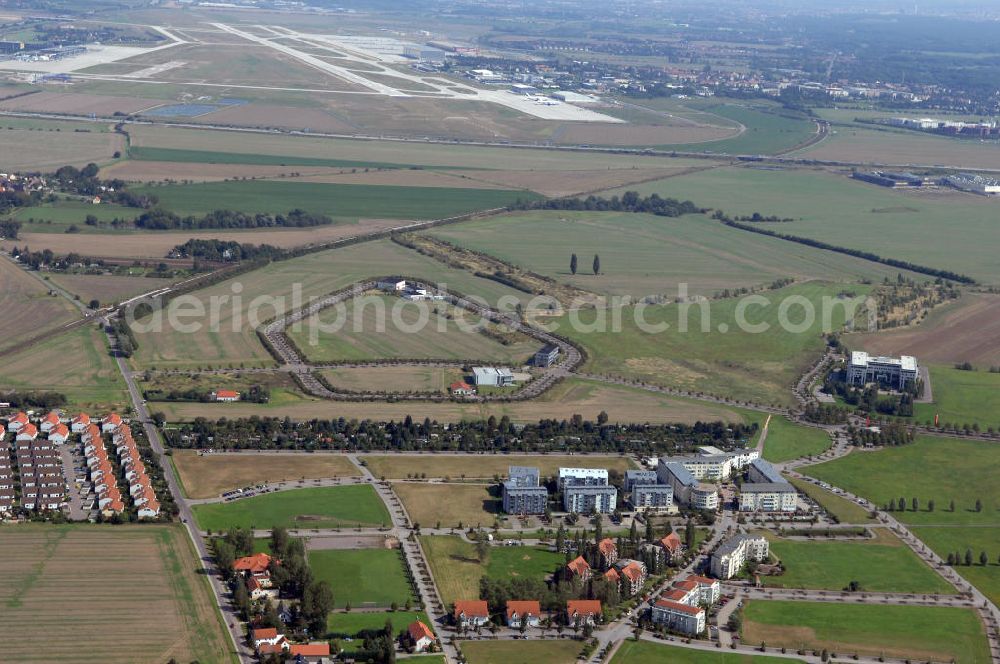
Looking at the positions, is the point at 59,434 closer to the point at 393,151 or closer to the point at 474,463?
the point at 474,463

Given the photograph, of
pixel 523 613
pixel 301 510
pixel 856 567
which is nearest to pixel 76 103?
pixel 301 510

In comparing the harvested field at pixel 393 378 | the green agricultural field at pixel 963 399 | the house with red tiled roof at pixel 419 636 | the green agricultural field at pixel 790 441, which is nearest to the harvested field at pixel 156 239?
the harvested field at pixel 393 378

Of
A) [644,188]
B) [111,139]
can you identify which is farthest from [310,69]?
[644,188]

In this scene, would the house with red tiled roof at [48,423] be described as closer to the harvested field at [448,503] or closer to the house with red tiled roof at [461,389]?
the harvested field at [448,503]

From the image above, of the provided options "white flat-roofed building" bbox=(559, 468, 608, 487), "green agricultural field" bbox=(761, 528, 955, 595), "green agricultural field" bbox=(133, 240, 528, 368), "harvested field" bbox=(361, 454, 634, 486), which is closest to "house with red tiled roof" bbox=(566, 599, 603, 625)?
"green agricultural field" bbox=(761, 528, 955, 595)

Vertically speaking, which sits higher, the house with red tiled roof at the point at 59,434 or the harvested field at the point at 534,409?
the harvested field at the point at 534,409

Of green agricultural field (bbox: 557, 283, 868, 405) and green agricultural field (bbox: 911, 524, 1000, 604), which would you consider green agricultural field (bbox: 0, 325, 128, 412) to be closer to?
green agricultural field (bbox: 557, 283, 868, 405)
